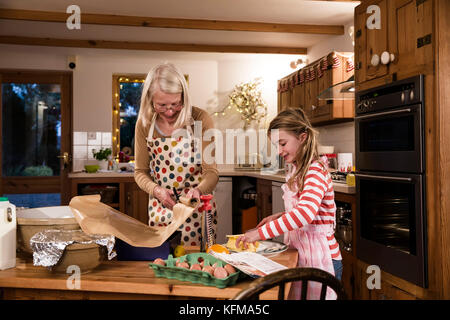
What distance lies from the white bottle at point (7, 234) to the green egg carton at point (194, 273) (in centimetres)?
44

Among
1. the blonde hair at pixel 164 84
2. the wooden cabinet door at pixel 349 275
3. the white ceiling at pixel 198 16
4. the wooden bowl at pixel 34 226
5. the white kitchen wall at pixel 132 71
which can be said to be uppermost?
the white ceiling at pixel 198 16

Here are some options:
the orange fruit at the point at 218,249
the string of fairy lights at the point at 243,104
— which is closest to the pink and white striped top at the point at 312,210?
the orange fruit at the point at 218,249

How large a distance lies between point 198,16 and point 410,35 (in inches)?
98.7

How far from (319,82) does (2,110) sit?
13.5ft

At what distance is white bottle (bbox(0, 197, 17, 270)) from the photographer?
3.84 feet

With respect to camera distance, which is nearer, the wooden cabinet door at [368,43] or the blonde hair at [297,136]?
the blonde hair at [297,136]

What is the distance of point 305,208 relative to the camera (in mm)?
1447

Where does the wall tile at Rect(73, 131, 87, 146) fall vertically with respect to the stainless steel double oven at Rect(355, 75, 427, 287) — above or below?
above

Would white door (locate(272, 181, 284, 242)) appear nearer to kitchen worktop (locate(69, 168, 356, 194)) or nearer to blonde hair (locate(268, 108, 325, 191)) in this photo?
kitchen worktop (locate(69, 168, 356, 194))

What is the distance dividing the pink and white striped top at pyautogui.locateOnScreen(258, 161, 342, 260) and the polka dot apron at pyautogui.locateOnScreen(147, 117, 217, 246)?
1.90 feet

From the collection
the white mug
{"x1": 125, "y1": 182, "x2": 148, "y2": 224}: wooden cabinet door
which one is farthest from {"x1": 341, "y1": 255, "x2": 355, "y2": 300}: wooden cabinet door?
{"x1": 125, "y1": 182, "x2": 148, "y2": 224}: wooden cabinet door

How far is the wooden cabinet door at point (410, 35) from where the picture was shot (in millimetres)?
1888

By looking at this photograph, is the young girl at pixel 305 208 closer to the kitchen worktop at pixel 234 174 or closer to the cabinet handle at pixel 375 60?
the cabinet handle at pixel 375 60

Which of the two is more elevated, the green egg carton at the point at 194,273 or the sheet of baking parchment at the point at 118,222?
the sheet of baking parchment at the point at 118,222
